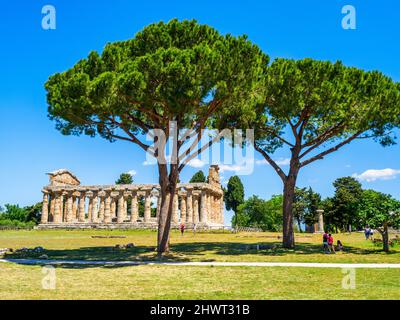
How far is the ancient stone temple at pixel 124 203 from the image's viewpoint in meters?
63.7

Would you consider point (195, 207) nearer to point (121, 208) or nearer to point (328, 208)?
point (121, 208)

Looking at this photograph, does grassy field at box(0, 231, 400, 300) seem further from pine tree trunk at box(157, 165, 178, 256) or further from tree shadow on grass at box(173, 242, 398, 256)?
tree shadow on grass at box(173, 242, 398, 256)

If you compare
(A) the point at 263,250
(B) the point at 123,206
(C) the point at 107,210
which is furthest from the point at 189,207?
(A) the point at 263,250

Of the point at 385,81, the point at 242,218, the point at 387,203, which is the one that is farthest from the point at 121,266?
the point at 242,218

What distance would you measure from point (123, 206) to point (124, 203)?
0.78 metres

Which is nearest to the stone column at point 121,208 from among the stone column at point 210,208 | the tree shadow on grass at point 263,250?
the stone column at point 210,208

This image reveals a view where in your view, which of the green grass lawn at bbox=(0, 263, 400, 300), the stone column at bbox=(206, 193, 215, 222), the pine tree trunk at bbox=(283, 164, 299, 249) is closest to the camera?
the green grass lawn at bbox=(0, 263, 400, 300)

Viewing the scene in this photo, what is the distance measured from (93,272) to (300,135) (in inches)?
682

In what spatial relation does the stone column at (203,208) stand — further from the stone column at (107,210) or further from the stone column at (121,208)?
the stone column at (107,210)

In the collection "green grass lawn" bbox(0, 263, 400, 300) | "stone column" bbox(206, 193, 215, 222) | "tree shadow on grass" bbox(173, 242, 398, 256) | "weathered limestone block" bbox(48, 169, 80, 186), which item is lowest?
"tree shadow on grass" bbox(173, 242, 398, 256)

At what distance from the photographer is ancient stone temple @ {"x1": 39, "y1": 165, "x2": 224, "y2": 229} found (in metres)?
63.7

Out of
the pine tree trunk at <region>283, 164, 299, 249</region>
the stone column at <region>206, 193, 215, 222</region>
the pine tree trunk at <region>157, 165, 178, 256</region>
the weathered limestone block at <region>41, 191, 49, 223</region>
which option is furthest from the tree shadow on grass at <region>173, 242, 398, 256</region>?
the weathered limestone block at <region>41, 191, 49, 223</region>

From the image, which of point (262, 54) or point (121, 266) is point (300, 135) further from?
point (121, 266)

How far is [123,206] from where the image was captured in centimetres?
6788
